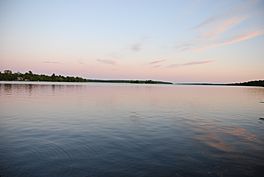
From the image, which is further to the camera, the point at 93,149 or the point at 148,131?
the point at 148,131

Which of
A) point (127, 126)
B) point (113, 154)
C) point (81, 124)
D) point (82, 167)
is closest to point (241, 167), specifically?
point (113, 154)

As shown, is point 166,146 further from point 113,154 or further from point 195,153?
point 113,154

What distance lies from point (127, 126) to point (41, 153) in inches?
457

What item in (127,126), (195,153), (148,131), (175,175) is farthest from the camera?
(127,126)

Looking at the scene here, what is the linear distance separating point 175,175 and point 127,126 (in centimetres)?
1306

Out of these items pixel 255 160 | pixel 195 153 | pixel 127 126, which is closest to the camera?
pixel 255 160

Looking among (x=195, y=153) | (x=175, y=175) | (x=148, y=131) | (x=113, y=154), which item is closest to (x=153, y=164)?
(x=175, y=175)

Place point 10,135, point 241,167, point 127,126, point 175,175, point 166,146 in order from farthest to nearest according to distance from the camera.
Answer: point 127,126 < point 10,135 < point 166,146 < point 241,167 < point 175,175

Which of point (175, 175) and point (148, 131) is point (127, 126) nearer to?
point (148, 131)

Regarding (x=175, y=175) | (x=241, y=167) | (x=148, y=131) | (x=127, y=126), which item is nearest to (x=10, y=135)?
(x=127, y=126)

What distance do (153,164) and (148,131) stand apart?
8919 millimetres

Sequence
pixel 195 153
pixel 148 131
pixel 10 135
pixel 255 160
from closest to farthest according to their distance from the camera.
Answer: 1. pixel 255 160
2. pixel 195 153
3. pixel 10 135
4. pixel 148 131

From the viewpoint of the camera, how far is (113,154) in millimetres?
14250

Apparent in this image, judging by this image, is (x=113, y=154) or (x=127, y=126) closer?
(x=113, y=154)
